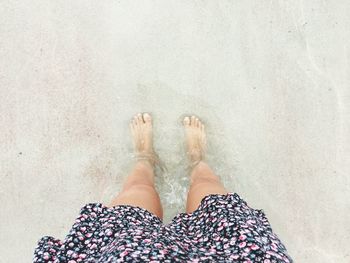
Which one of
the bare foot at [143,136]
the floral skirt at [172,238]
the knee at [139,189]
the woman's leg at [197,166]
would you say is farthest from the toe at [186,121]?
the floral skirt at [172,238]

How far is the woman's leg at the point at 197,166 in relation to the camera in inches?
64.9

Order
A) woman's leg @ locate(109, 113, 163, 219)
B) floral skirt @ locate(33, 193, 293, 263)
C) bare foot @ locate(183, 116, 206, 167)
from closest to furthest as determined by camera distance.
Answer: floral skirt @ locate(33, 193, 293, 263) < woman's leg @ locate(109, 113, 163, 219) < bare foot @ locate(183, 116, 206, 167)

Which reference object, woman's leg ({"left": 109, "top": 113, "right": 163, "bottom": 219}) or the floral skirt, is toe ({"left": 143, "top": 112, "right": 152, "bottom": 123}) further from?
the floral skirt

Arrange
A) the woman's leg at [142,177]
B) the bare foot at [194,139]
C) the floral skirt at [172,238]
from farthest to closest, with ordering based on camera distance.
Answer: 1. the bare foot at [194,139]
2. the woman's leg at [142,177]
3. the floral skirt at [172,238]

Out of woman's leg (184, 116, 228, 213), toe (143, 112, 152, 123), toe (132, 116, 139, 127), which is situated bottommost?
woman's leg (184, 116, 228, 213)

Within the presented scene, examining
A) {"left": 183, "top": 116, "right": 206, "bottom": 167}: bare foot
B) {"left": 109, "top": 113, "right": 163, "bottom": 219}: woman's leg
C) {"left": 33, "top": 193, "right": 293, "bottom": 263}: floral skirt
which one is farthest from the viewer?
{"left": 183, "top": 116, "right": 206, "bottom": 167}: bare foot

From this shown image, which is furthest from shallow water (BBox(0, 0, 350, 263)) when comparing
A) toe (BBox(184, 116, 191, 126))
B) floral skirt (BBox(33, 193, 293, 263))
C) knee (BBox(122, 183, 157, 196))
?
floral skirt (BBox(33, 193, 293, 263))

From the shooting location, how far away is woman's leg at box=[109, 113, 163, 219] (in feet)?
5.16

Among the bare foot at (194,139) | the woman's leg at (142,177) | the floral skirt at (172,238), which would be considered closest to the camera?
the floral skirt at (172,238)

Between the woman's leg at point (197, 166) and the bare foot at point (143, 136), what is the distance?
152mm

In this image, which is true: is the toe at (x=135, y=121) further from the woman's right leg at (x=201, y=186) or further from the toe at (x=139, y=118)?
the woman's right leg at (x=201, y=186)

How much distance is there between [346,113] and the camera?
194 cm

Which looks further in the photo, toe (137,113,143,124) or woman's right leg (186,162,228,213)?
toe (137,113,143,124)

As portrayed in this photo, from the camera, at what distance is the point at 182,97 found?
1.93m
